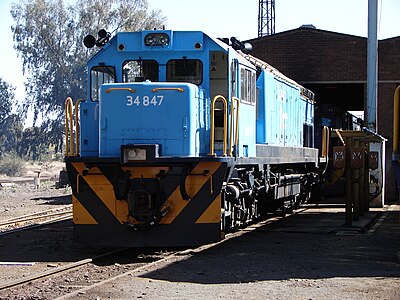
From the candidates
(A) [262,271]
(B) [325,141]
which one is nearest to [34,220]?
(B) [325,141]

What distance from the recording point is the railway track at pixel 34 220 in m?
14.1

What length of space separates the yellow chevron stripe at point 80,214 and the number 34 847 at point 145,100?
1646mm

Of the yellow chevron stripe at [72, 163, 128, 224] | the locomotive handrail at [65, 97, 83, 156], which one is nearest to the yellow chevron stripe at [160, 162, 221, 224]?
the yellow chevron stripe at [72, 163, 128, 224]

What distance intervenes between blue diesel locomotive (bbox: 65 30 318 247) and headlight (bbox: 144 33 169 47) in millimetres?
15

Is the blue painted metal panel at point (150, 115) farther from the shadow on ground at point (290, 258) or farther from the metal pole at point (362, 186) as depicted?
the metal pole at point (362, 186)

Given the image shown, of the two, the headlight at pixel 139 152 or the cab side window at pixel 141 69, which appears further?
the cab side window at pixel 141 69

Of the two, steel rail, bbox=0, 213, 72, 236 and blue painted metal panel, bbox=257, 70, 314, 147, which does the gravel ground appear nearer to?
steel rail, bbox=0, 213, 72, 236

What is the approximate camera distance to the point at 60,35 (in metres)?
50.3

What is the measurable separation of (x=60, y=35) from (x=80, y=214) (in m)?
41.9

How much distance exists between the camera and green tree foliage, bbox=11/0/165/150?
4853 cm

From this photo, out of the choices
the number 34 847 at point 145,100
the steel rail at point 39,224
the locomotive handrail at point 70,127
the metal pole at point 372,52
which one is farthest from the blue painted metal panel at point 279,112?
the steel rail at point 39,224

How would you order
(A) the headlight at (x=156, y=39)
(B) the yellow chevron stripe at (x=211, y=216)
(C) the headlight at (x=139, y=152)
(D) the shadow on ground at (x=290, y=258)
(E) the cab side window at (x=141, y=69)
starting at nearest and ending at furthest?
(D) the shadow on ground at (x=290, y=258), (C) the headlight at (x=139, y=152), (B) the yellow chevron stripe at (x=211, y=216), (A) the headlight at (x=156, y=39), (E) the cab side window at (x=141, y=69)

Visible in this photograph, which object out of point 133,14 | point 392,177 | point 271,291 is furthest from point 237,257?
point 133,14

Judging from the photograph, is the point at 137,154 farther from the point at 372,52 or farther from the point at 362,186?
→ the point at 372,52
